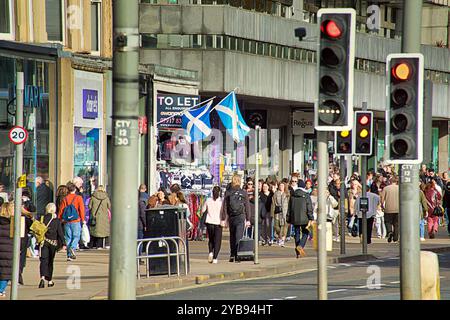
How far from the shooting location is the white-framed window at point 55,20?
122 ft

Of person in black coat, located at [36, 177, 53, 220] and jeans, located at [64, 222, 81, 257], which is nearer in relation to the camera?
jeans, located at [64, 222, 81, 257]

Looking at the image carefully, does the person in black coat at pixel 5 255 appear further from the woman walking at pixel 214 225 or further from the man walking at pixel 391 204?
the man walking at pixel 391 204

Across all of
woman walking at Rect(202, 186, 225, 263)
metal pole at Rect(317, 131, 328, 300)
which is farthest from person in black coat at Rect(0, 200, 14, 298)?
metal pole at Rect(317, 131, 328, 300)

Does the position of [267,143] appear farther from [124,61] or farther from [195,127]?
[124,61]

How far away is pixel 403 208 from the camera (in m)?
16.6

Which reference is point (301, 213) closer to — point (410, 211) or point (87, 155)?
Answer: point (87, 155)

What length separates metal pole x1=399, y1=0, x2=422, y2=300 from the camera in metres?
16.3

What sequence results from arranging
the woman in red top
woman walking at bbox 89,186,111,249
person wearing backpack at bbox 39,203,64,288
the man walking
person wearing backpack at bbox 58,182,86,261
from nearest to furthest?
person wearing backpack at bbox 39,203,64,288
person wearing backpack at bbox 58,182,86,261
woman walking at bbox 89,186,111,249
the man walking
the woman in red top

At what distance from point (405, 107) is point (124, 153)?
3759 mm

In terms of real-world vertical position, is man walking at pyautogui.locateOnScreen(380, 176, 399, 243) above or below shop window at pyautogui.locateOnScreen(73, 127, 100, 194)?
below

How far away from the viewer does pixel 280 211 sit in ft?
119

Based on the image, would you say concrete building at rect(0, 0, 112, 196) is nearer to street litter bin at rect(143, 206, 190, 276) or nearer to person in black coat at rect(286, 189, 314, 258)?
person in black coat at rect(286, 189, 314, 258)

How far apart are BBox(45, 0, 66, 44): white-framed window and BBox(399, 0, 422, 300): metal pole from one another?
70.9 feet

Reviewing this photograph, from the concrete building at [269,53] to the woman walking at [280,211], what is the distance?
16.3 metres
